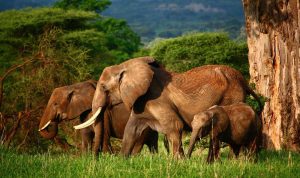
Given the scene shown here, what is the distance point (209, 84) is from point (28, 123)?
22.2ft

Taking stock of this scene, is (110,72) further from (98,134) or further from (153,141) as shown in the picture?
(153,141)

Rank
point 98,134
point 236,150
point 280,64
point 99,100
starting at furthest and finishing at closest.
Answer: point 280,64, point 98,134, point 99,100, point 236,150

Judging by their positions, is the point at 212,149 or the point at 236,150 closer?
the point at 212,149

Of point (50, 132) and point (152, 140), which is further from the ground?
point (50, 132)

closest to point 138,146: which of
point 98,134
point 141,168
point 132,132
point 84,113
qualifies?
point 98,134

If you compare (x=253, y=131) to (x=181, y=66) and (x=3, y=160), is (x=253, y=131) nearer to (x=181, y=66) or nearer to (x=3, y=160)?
(x=3, y=160)

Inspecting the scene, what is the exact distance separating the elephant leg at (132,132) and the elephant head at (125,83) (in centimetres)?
30

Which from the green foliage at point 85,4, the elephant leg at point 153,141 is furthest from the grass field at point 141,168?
the green foliage at point 85,4

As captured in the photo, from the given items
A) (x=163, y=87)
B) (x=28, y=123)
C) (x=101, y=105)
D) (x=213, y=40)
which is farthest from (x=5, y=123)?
(x=213, y=40)

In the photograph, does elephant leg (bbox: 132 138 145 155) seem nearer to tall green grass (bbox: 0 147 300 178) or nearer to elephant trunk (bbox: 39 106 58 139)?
tall green grass (bbox: 0 147 300 178)

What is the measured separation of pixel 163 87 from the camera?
527 inches

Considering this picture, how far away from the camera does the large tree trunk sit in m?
17.1

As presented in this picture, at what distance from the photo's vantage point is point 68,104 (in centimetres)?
1605

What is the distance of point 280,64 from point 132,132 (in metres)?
5.33
